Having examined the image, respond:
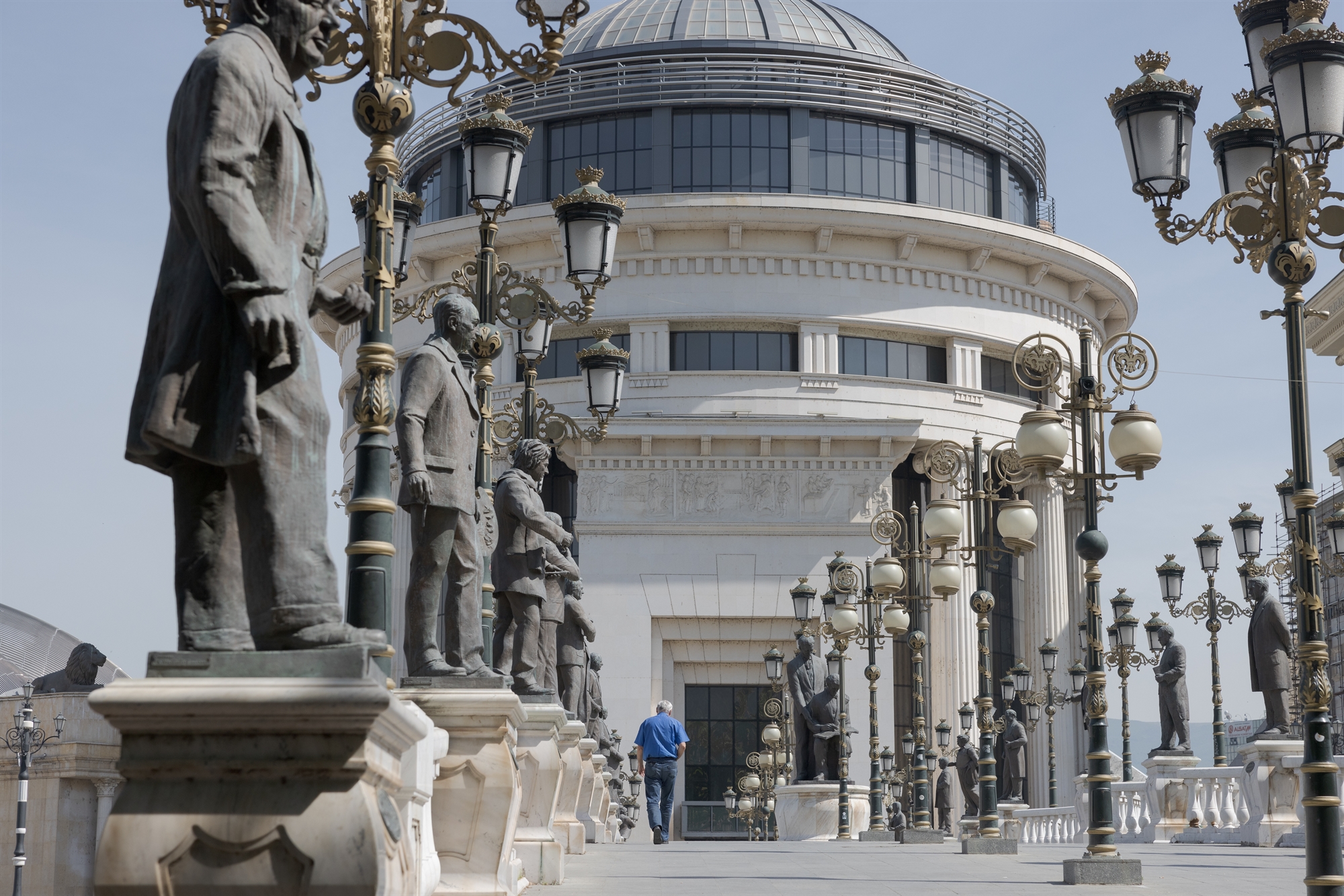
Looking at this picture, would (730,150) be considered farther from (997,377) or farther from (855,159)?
(997,377)

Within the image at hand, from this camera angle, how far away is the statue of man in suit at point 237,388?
14.9ft

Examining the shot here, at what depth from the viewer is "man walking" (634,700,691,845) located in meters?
22.9

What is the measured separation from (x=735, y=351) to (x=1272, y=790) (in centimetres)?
2443

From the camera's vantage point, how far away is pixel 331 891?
4.25 m

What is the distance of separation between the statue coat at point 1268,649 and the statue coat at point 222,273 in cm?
1717

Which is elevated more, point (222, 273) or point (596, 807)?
point (222, 273)

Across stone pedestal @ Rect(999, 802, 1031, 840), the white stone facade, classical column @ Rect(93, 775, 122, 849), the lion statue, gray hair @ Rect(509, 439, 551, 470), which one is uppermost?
A: the white stone facade

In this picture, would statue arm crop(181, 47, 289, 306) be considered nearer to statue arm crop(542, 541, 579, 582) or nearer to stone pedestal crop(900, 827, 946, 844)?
statue arm crop(542, 541, 579, 582)

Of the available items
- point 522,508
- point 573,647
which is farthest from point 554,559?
point 573,647

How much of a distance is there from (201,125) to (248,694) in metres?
1.60

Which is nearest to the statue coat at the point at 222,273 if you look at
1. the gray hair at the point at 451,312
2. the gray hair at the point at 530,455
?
the gray hair at the point at 451,312

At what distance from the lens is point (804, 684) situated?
27.8 metres

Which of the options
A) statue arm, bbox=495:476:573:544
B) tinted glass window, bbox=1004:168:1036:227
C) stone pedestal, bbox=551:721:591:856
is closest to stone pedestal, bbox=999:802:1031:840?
stone pedestal, bbox=551:721:591:856

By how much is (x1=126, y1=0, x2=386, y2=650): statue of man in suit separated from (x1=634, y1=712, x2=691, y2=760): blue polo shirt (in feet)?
60.3
